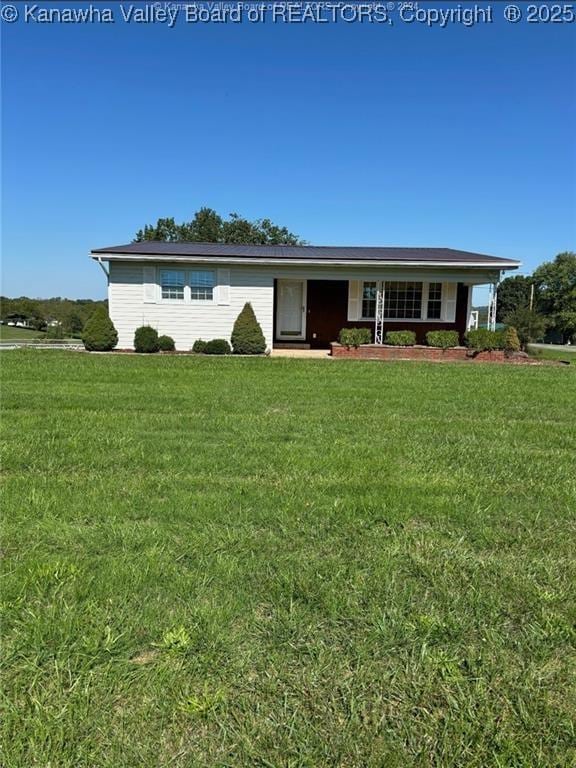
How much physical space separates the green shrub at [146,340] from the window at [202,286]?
1.75 meters

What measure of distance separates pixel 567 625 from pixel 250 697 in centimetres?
136

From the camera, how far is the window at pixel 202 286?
15672mm

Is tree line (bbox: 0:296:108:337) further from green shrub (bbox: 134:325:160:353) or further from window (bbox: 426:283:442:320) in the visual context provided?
window (bbox: 426:283:442:320)

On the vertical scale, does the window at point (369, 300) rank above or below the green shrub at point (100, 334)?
above

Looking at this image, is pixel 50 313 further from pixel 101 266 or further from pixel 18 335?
pixel 101 266

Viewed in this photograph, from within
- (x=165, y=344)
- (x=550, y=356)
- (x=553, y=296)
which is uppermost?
(x=553, y=296)

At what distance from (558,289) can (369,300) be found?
47874 mm

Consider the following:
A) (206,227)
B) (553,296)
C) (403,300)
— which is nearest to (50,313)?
(206,227)

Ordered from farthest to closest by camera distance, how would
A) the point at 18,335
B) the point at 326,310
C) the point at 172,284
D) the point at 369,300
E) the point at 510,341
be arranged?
the point at 18,335
the point at 326,310
the point at 369,300
the point at 172,284
the point at 510,341

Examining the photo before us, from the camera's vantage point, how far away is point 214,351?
14906 mm

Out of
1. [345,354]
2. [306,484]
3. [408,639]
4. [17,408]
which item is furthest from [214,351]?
[408,639]

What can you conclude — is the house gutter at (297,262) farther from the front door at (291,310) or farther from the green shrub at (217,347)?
the green shrub at (217,347)

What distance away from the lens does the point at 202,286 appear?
15727mm

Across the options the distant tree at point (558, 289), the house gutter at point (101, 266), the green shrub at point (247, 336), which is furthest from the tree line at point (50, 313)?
the distant tree at point (558, 289)
